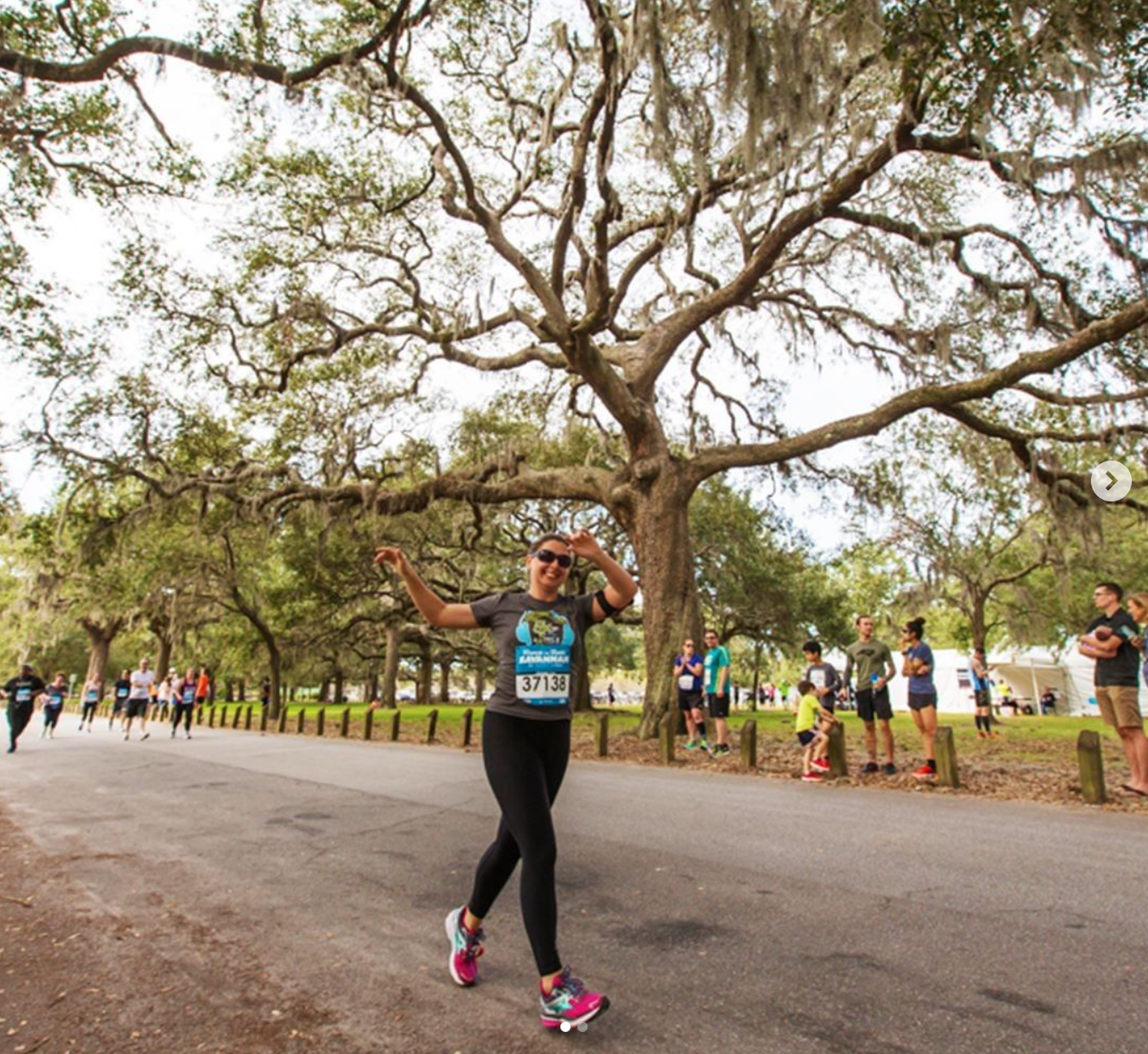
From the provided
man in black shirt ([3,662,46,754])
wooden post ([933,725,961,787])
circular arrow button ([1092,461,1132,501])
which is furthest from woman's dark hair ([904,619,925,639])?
man in black shirt ([3,662,46,754])

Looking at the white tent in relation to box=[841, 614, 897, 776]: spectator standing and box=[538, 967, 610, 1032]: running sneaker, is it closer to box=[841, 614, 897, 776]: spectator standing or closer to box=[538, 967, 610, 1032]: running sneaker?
box=[841, 614, 897, 776]: spectator standing

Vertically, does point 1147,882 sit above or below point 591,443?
below

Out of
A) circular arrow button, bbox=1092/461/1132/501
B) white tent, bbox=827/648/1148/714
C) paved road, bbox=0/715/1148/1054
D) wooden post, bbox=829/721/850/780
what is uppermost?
circular arrow button, bbox=1092/461/1132/501

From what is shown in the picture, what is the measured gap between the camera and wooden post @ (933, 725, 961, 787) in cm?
845

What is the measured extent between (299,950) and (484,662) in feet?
137

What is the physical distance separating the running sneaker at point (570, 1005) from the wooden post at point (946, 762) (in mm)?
7115

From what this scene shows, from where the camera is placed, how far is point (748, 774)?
9.79 metres

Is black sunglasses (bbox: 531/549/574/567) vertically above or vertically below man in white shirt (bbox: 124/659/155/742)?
above

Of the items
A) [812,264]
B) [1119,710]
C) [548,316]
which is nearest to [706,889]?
[1119,710]

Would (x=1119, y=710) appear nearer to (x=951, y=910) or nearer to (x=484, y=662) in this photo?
(x=951, y=910)

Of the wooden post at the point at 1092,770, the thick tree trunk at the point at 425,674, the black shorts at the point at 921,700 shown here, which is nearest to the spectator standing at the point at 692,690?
the black shorts at the point at 921,700

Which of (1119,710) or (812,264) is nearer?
(1119,710)

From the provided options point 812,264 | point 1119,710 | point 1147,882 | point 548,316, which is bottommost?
point 1147,882

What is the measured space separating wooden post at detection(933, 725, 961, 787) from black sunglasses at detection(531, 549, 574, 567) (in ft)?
22.8
